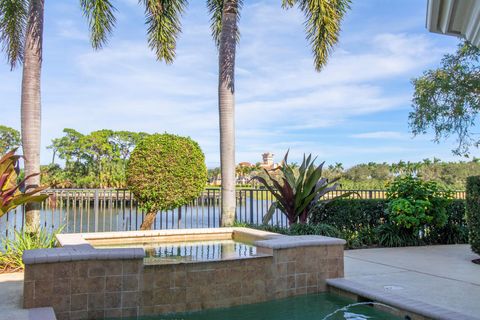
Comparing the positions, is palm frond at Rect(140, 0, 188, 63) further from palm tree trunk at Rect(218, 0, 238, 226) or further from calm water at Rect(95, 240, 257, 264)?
calm water at Rect(95, 240, 257, 264)

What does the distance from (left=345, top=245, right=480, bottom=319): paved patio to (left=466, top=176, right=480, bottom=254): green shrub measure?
0.38 meters

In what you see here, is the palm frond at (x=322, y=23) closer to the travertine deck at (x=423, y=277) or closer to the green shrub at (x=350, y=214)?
the green shrub at (x=350, y=214)

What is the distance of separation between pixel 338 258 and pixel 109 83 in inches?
965

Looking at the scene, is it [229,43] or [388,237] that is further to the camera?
[229,43]

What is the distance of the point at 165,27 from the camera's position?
33.0 feet

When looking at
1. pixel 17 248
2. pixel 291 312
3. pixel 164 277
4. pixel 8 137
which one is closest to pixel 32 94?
pixel 17 248

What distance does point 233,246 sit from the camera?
6527 millimetres

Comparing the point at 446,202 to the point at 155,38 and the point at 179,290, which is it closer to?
the point at 179,290

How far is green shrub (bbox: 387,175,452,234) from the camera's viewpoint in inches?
325

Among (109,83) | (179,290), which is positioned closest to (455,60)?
(179,290)

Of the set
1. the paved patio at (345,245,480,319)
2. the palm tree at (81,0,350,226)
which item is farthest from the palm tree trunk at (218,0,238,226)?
the paved patio at (345,245,480,319)

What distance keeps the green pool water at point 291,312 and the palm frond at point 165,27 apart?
24.1 ft

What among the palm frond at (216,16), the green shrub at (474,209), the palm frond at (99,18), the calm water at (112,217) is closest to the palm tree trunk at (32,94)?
the calm water at (112,217)

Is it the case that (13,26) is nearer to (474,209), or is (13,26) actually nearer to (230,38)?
(230,38)
